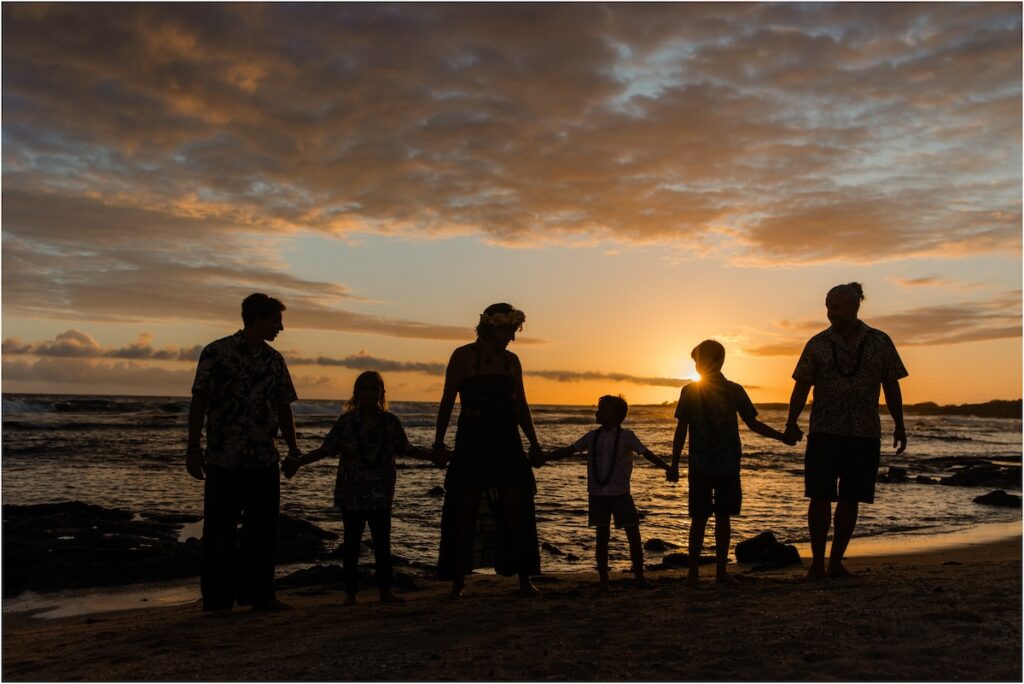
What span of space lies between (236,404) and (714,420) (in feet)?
12.9

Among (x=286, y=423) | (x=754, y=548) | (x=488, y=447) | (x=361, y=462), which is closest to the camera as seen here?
(x=286, y=423)

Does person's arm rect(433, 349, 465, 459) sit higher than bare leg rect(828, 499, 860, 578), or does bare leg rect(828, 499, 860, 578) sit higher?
person's arm rect(433, 349, 465, 459)

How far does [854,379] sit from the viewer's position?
7051mm

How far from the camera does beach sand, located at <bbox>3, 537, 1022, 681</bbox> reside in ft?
14.1

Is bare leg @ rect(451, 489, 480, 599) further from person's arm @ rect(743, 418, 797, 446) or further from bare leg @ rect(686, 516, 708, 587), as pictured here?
person's arm @ rect(743, 418, 797, 446)

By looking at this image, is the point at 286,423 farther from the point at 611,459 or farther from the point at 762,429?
the point at 762,429

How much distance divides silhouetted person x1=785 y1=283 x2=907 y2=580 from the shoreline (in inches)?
115

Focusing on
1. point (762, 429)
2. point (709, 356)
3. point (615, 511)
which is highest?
point (709, 356)

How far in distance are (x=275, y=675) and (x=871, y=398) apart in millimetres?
5143

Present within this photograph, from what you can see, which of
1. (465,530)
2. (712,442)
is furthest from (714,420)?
(465,530)

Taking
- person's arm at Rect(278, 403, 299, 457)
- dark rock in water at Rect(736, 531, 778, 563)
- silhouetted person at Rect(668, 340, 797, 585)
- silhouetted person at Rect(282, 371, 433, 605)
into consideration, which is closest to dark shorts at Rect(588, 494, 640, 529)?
silhouetted person at Rect(668, 340, 797, 585)

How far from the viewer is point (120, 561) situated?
1050 cm

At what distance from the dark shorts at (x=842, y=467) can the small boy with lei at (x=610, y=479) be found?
1.31m

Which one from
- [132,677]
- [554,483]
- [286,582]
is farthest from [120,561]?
[554,483]
